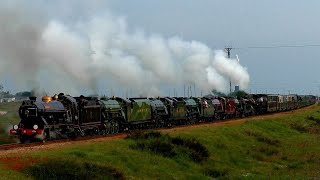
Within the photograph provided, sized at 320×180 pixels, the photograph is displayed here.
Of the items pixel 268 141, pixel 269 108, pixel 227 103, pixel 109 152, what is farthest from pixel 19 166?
pixel 269 108

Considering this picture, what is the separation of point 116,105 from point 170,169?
15985mm

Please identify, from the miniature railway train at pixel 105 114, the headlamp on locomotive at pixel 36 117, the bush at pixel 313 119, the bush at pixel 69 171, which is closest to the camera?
the bush at pixel 69 171

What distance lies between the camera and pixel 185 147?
3219 cm

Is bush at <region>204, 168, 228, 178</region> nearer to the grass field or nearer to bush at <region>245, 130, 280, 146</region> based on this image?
the grass field

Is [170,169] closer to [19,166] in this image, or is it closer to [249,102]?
[19,166]

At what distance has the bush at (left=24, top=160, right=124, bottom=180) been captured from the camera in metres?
20.3

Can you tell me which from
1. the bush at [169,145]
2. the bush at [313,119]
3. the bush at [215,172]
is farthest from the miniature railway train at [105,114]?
the bush at [313,119]

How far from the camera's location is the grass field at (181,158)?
21.3 m

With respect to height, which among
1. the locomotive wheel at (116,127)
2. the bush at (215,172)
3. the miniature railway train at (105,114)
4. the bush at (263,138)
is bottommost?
the bush at (215,172)

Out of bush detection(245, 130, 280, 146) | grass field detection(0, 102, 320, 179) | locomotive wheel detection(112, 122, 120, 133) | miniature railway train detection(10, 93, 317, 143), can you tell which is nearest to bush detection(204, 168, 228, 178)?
grass field detection(0, 102, 320, 179)

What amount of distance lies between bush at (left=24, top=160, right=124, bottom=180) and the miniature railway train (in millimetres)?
9937

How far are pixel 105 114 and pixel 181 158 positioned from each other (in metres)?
11.2

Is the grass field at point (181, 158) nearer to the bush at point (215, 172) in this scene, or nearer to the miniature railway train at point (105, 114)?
the bush at point (215, 172)

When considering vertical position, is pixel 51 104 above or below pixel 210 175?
above
